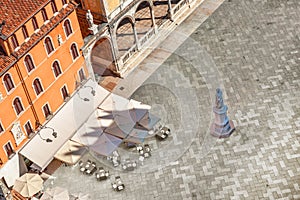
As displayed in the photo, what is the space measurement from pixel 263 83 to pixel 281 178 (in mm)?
9306

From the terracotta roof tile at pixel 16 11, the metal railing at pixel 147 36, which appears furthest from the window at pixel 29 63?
the metal railing at pixel 147 36

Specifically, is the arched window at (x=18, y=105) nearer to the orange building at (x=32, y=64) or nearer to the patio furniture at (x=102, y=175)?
the orange building at (x=32, y=64)

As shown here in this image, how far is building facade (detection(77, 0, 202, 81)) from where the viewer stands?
43.8m

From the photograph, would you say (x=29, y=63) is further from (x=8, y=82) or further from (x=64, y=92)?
(x=64, y=92)

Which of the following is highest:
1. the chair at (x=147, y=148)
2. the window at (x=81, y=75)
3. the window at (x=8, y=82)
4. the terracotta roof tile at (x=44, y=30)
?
the terracotta roof tile at (x=44, y=30)

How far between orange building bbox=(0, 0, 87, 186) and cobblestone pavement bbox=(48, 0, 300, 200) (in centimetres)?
473

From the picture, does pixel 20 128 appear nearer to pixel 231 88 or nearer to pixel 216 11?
pixel 231 88

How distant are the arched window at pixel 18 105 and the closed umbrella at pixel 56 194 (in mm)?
5882

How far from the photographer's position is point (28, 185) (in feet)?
129

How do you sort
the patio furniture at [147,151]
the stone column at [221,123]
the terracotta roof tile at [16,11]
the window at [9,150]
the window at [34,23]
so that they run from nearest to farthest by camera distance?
1. the terracotta roof tile at [16,11]
2. the window at [34,23]
3. the window at [9,150]
4. the stone column at [221,123]
5. the patio furniture at [147,151]

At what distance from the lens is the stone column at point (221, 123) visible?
41812mm

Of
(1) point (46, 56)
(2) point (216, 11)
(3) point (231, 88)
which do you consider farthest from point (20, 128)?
(2) point (216, 11)

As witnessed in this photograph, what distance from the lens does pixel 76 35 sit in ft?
137

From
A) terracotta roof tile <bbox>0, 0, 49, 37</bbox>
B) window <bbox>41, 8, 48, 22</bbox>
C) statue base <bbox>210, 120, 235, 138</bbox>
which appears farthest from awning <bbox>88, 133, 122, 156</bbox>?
terracotta roof tile <bbox>0, 0, 49, 37</bbox>
